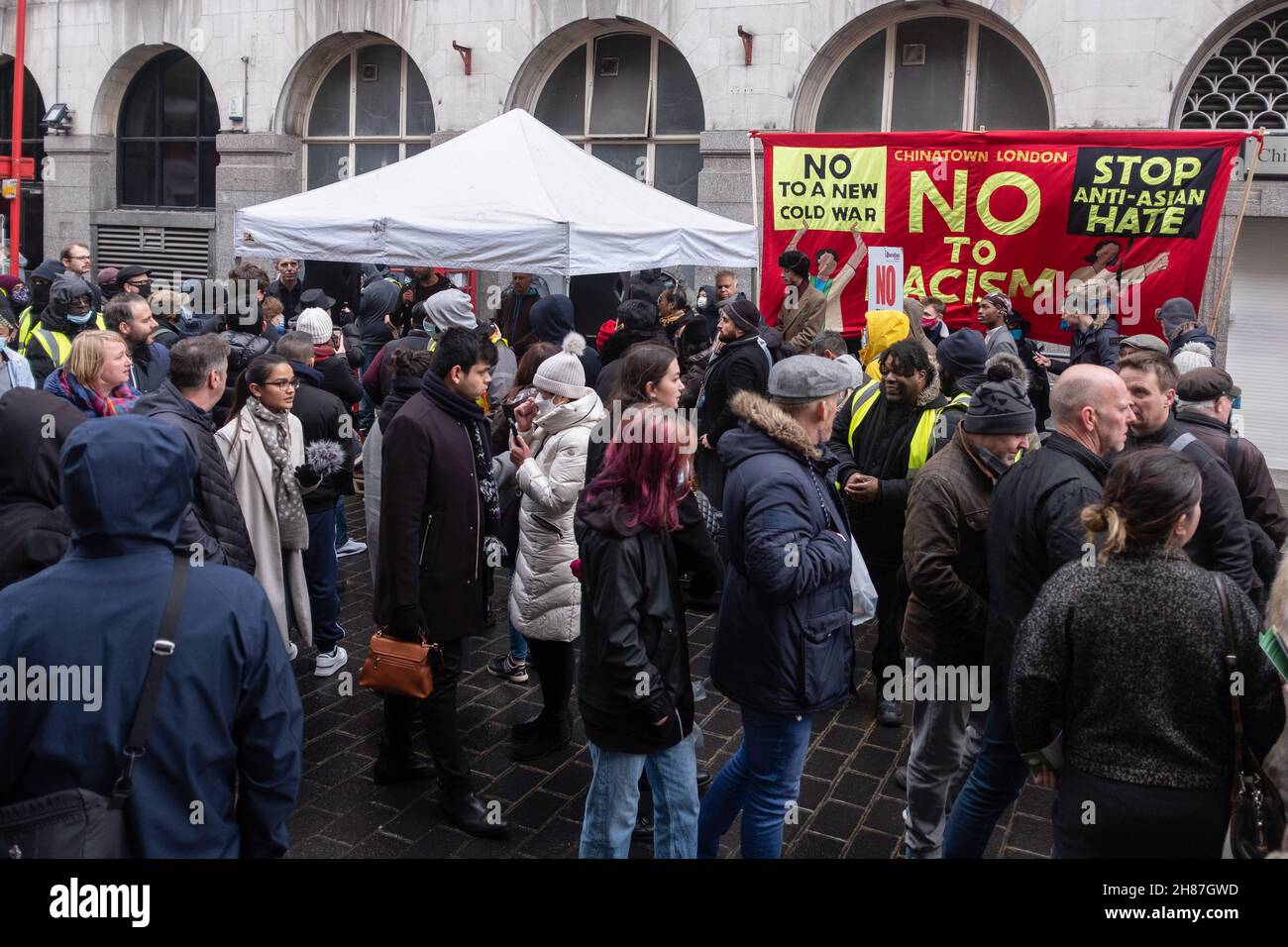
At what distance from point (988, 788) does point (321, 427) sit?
12.9 ft

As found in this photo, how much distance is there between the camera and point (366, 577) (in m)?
8.22

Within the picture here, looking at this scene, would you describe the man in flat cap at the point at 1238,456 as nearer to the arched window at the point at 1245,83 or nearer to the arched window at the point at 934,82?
the arched window at the point at 1245,83

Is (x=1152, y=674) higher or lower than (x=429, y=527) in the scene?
lower

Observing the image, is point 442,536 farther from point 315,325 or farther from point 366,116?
point 366,116

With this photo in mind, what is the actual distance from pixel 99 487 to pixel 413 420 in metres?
2.18

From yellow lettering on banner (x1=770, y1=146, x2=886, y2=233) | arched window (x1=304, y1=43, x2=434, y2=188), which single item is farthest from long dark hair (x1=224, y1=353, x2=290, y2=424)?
arched window (x1=304, y1=43, x2=434, y2=188)

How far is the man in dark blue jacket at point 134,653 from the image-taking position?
8.05 feet

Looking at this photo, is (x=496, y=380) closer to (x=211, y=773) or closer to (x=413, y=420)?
(x=413, y=420)

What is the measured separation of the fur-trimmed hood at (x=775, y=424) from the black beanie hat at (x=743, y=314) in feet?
11.3

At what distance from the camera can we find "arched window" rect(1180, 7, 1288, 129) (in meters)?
11.7

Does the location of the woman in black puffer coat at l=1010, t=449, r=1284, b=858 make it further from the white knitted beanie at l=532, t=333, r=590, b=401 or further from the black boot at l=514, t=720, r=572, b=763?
the black boot at l=514, t=720, r=572, b=763

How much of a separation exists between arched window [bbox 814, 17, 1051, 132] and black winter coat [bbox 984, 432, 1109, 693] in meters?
10.2

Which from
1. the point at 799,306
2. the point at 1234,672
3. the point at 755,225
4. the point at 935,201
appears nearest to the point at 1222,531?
the point at 1234,672

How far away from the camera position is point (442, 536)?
4711 millimetres
